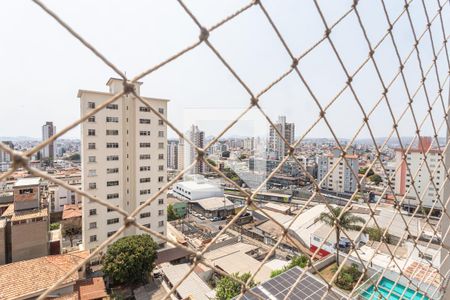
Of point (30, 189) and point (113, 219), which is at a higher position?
point (30, 189)

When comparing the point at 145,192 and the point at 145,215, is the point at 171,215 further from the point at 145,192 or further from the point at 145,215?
the point at 145,192

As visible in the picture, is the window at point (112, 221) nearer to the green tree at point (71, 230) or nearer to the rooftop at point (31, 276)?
the rooftop at point (31, 276)

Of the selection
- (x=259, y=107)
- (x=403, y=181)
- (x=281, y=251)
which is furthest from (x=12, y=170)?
(x=403, y=181)

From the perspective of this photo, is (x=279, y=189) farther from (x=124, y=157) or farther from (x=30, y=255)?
(x=30, y=255)

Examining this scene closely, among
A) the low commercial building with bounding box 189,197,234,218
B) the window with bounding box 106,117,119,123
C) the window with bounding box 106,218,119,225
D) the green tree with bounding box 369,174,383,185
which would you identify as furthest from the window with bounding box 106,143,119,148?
the green tree with bounding box 369,174,383,185

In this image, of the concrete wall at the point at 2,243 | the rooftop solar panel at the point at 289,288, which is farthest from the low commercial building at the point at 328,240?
the concrete wall at the point at 2,243
